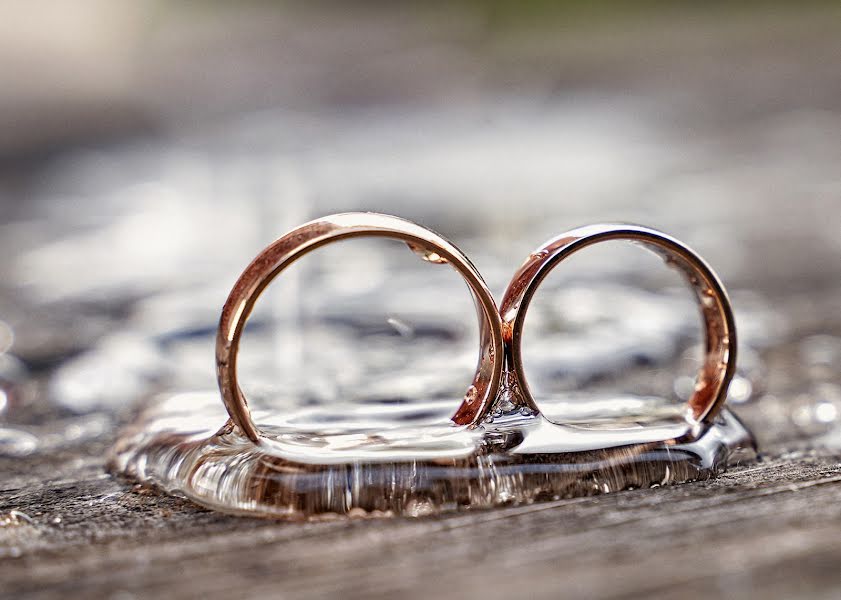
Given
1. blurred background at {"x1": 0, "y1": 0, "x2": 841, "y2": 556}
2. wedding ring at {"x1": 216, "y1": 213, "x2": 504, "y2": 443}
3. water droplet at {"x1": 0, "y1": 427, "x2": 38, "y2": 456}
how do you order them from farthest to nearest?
blurred background at {"x1": 0, "y1": 0, "x2": 841, "y2": 556} → water droplet at {"x1": 0, "y1": 427, "x2": 38, "y2": 456} → wedding ring at {"x1": 216, "y1": 213, "x2": 504, "y2": 443}

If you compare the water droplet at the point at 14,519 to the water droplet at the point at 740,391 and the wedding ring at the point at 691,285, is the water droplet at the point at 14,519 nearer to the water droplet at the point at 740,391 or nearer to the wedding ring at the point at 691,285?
the wedding ring at the point at 691,285

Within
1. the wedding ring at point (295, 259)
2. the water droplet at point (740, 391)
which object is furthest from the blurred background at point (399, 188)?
the wedding ring at point (295, 259)

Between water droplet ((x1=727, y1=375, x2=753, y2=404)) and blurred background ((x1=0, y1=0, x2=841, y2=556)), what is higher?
blurred background ((x1=0, y1=0, x2=841, y2=556))

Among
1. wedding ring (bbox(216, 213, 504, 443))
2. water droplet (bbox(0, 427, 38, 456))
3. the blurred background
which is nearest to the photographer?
wedding ring (bbox(216, 213, 504, 443))

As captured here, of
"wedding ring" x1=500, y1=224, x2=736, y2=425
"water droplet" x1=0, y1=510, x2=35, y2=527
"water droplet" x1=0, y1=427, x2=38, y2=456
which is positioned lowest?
"water droplet" x1=0, y1=510, x2=35, y2=527

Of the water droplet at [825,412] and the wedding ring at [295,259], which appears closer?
the wedding ring at [295,259]

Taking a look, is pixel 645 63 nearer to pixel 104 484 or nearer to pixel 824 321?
pixel 824 321

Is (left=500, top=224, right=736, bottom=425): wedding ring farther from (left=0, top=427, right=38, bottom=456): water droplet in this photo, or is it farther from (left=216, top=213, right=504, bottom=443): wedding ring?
(left=0, top=427, right=38, bottom=456): water droplet

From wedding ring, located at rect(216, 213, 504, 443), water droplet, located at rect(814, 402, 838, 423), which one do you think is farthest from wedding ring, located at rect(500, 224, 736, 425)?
water droplet, located at rect(814, 402, 838, 423)
